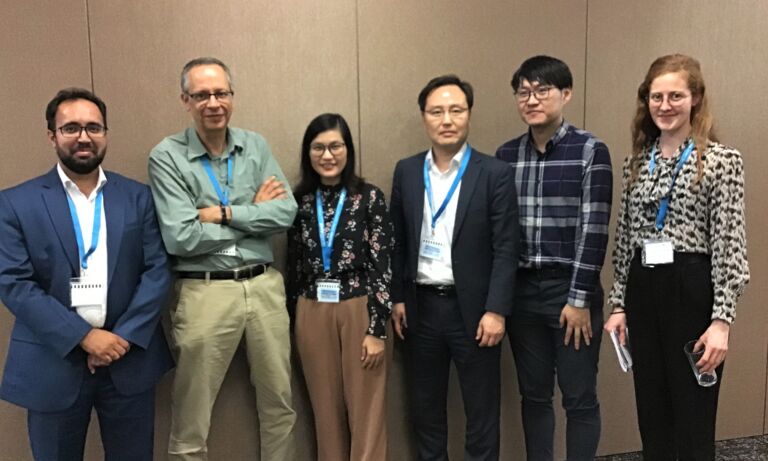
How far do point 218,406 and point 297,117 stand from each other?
1484 millimetres

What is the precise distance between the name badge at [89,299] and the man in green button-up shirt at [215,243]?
30 cm

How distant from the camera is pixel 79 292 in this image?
2137 millimetres

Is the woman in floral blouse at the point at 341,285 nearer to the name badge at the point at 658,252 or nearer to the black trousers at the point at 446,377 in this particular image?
the black trousers at the point at 446,377

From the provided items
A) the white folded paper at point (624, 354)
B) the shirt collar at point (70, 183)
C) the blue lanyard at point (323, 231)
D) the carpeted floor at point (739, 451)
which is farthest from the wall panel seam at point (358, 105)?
the carpeted floor at point (739, 451)

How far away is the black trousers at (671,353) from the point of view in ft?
6.73

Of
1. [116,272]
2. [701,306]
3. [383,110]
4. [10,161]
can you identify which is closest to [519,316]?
[701,306]

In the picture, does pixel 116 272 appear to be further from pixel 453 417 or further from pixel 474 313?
pixel 453 417

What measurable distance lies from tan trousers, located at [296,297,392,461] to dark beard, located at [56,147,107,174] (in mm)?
1033

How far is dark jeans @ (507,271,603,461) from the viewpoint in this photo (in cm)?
244

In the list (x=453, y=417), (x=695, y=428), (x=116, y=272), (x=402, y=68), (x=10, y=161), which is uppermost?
(x=402, y=68)

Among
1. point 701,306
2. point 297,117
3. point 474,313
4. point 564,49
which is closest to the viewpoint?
point 701,306

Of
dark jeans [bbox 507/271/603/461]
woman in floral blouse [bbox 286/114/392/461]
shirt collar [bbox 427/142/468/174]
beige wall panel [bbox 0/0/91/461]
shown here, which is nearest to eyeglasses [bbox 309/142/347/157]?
woman in floral blouse [bbox 286/114/392/461]

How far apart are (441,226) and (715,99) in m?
1.94

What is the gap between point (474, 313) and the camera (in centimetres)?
251
